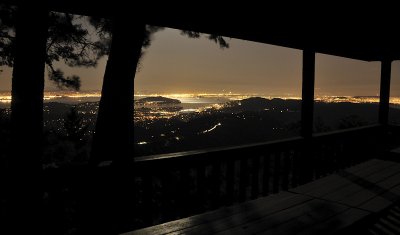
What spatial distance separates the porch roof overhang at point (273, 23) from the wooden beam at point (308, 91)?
0.50 feet

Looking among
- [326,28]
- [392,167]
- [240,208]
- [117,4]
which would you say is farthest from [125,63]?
[392,167]

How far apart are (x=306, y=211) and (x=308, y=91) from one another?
293 centimetres

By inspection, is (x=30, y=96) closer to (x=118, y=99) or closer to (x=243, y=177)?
(x=118, y=99)

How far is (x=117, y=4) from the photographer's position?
2932 mm

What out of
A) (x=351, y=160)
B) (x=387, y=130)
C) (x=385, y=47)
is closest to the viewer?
(x=385, y=47)

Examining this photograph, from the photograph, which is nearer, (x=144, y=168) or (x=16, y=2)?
(x=16, y=2)

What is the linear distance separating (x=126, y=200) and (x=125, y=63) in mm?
2362

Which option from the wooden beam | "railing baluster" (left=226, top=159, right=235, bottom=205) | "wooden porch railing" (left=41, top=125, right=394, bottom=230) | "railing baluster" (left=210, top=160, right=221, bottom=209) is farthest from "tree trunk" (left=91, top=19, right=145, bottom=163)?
the wooden beam

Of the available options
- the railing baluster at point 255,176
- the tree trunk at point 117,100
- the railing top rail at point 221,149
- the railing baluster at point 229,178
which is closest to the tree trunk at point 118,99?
the tree trunk at point 117,100

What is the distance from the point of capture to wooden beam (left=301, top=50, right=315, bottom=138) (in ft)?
16.4

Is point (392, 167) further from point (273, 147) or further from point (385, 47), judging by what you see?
point (385, 47)

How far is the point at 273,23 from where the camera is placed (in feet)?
12.6

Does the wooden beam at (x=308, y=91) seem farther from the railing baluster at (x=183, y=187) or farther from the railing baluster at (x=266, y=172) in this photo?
the railing baluster at (x=183, y=187)

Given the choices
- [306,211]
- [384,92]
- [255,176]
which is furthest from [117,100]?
[384,92]
